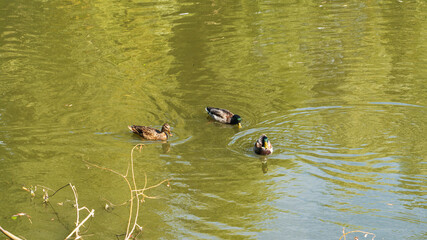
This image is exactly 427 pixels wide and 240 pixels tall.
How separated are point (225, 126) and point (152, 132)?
1.55 metres

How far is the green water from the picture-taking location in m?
8.21

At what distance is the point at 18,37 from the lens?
1853 centimetres

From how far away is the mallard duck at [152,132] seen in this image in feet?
35.8

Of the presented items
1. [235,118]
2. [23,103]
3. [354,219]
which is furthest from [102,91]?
[354,219]

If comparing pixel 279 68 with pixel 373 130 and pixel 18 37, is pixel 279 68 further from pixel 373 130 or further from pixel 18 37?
pixel 18 37

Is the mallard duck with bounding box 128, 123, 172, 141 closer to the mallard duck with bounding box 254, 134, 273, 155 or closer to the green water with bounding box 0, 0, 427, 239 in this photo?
the green water with bounding box 0, 0, 427, 239

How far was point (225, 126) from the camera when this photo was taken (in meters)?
11.6

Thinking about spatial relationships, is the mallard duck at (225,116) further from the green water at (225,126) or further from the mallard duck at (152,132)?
the mallard duck at (152,132)

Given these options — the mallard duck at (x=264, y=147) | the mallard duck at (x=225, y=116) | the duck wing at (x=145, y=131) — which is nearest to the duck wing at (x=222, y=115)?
the mallard duck at (x=225, y=116)

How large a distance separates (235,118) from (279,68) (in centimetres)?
366

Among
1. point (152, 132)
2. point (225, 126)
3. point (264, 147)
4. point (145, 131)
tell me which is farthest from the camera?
point (225, 126)

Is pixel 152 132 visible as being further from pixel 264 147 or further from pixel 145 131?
pixel 264 147

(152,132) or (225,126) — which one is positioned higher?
(152,132)

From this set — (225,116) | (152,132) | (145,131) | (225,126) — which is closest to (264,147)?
(225,126)
